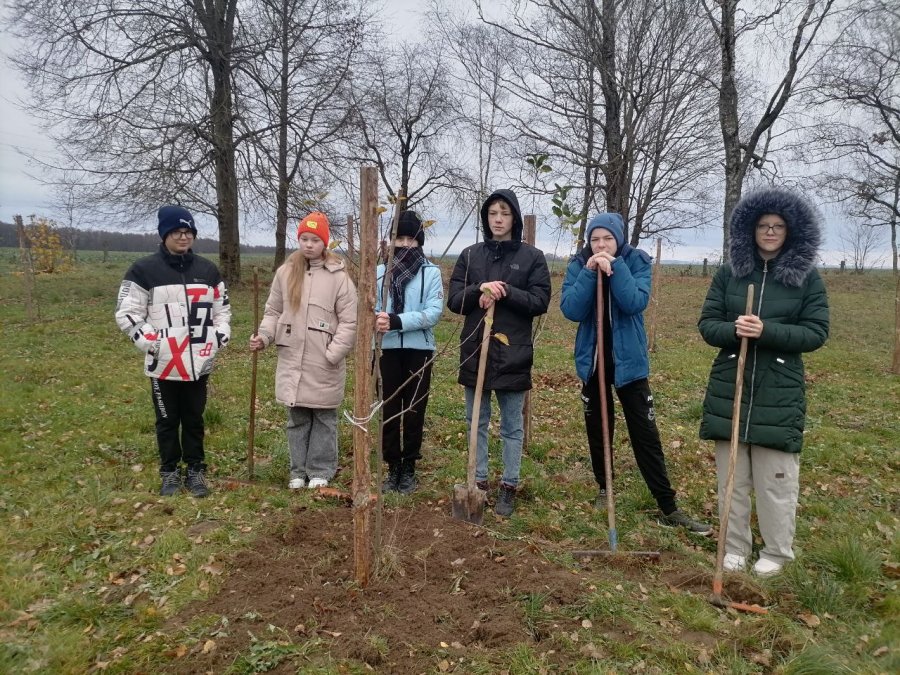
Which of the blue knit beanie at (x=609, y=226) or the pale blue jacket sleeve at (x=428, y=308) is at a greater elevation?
the blue knit beanie at (x=609, y=226)

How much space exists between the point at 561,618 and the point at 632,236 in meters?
11.7

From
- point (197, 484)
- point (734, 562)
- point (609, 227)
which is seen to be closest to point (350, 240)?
point (609, 227)

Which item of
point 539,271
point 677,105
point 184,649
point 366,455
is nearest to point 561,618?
point 366,455

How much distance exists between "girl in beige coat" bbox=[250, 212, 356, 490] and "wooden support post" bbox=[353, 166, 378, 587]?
150 centimetres

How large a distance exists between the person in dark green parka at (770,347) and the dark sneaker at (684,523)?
47 cm

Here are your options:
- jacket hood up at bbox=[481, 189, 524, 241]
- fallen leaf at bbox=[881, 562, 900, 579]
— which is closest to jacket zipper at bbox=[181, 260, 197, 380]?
jacket hood up at bbox=[481, 189, 524, 241]

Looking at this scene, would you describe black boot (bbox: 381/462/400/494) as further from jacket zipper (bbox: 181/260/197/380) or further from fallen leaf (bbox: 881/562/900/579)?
fallen leaf (bbox: 881/562/900/579)

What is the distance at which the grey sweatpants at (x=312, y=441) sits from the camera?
14.7 feet

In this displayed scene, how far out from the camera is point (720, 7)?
10.8 meters

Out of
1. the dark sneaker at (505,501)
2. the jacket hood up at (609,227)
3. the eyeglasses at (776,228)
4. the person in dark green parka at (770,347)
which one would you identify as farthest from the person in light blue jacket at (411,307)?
the eyeglasses at (776,228)

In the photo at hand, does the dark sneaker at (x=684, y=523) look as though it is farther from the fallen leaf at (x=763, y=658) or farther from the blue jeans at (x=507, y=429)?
the fallen leaf at (x=763, y=658)

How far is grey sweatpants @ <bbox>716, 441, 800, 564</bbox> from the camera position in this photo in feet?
10.7

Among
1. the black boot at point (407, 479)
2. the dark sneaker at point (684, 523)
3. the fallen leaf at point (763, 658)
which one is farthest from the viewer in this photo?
the black boot at point (407, 479)

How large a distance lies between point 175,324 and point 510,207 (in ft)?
8.63
